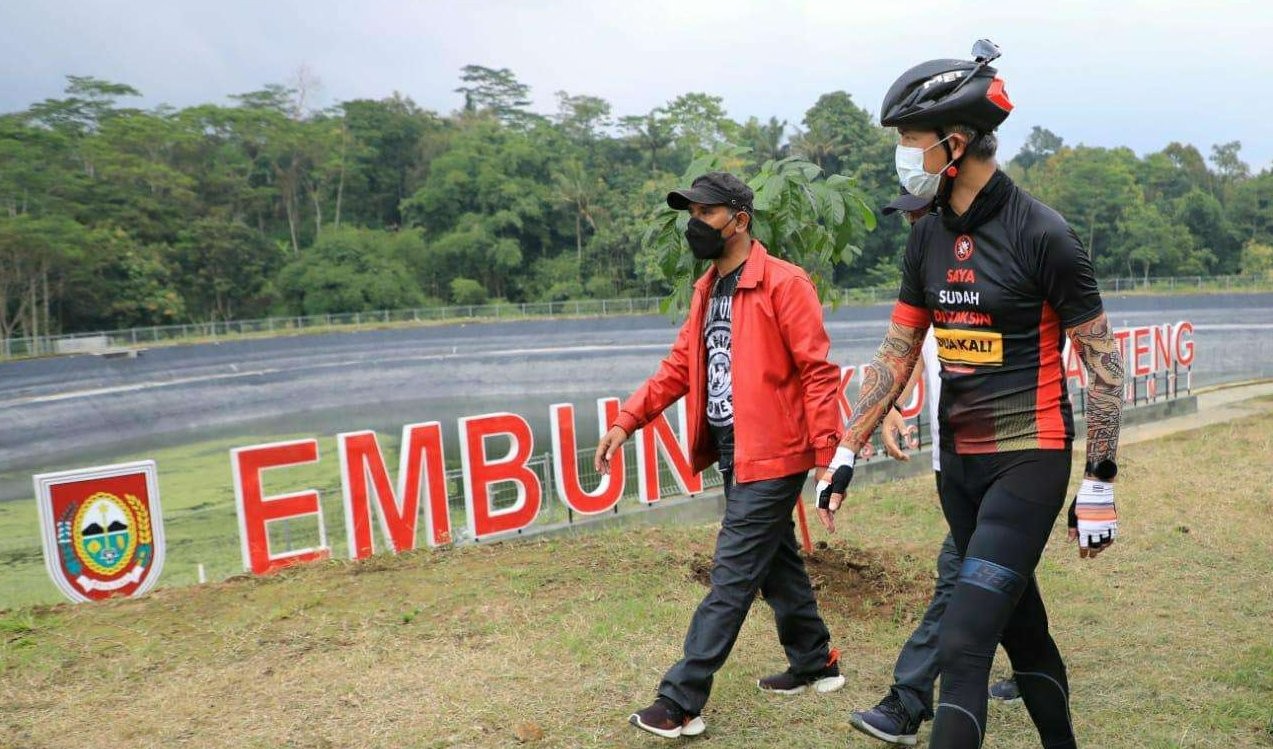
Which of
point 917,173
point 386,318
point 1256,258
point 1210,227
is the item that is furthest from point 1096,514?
point 1210,227

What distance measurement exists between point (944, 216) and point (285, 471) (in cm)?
2038

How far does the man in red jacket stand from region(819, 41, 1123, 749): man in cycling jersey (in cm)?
79

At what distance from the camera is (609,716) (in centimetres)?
389

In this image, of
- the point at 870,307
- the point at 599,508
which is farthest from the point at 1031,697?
the point at 870,307

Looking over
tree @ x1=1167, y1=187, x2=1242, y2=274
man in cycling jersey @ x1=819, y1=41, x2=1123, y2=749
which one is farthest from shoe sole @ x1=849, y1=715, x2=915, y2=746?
tree @ x1=1167, y1=187, x2=1242, y2=274

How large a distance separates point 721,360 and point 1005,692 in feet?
5.41

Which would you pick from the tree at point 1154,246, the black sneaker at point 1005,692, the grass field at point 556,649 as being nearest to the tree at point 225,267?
the tree at point 1154,246

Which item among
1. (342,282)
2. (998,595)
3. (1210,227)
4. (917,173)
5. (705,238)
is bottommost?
(998,595)

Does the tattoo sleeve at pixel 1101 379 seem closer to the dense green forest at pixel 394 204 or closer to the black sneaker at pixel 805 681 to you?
the black sneaker at pixel 805 681

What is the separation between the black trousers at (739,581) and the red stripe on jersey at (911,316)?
818mm

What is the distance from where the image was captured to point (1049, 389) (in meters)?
2.82

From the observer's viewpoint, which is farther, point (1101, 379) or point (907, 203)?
point (907, 203)

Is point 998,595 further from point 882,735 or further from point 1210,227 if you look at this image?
point 1210,227

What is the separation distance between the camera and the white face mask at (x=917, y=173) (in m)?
2.89
